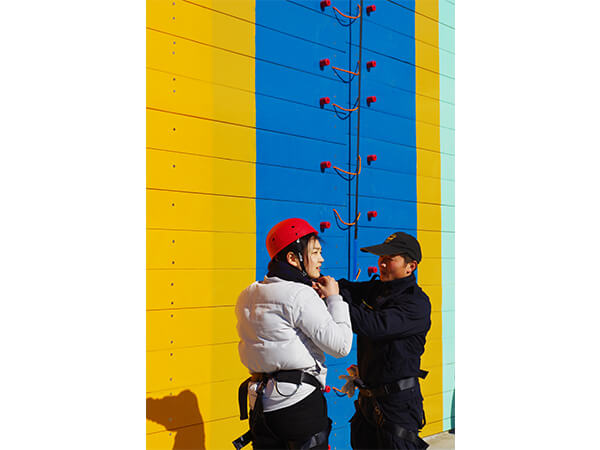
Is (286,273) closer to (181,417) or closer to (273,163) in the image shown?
(181,417)

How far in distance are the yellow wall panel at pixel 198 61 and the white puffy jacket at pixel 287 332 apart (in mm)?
1342

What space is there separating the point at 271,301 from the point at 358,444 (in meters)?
1.09

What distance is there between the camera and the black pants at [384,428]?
285 cm

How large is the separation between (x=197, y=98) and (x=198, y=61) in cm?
21

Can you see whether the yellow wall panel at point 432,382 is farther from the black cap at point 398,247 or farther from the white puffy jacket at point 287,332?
the white puffy jacket at point 287,332

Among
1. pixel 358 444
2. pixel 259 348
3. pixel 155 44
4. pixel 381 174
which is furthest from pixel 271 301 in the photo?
pixel 381 174

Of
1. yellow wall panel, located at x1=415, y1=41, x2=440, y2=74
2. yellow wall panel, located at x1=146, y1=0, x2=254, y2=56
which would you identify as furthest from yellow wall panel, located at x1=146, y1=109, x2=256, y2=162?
yellow wall panel, located at x1=415, y1=41, x2=440, y2=74

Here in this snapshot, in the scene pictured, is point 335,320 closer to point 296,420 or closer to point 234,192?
point 296,420

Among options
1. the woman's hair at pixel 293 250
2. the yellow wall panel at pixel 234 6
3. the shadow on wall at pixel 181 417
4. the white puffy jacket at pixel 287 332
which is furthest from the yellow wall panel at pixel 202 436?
the yellow wall panel at pixel 234 6

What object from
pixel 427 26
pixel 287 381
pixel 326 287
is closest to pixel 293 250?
pixel 326 287

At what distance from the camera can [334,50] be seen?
13.2 ft

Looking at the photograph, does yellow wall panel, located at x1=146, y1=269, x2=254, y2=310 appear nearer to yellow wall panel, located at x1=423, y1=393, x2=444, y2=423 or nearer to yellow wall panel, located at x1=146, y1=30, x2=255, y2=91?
yellow wall panel, located at x1=146, y1=30, x2=255, y2=91

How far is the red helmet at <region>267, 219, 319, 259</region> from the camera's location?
8.29ft

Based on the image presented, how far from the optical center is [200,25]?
322cm
